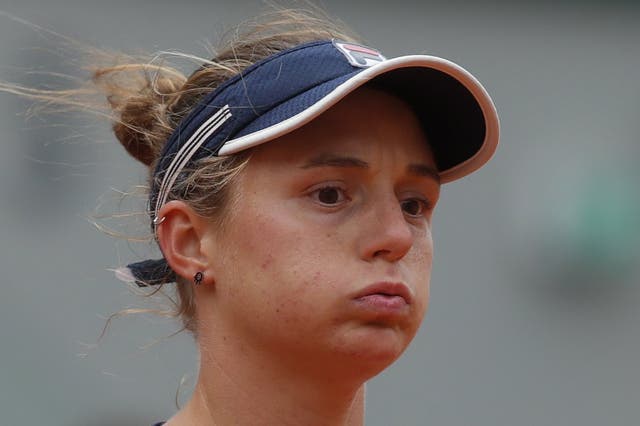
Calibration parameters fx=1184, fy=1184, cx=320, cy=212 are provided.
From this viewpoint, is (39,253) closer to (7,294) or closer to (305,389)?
(7,294)

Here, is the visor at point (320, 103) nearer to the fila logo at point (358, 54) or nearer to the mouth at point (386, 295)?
the fila logo at point (358, 54)

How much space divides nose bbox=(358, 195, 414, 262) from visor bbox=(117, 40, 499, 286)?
0.59 feet

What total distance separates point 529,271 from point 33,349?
151cm

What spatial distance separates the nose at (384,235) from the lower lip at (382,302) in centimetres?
6

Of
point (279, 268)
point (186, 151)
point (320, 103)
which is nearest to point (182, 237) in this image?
point (186, 151)

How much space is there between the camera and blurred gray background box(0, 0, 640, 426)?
3.24m

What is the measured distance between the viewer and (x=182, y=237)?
6.45ft

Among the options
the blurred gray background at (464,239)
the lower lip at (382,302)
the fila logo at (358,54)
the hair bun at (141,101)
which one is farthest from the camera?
the blurred gray background at (464,239)

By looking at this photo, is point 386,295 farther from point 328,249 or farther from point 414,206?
point 414,206

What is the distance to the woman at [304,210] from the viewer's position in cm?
178

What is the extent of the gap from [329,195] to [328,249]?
3.8 inches

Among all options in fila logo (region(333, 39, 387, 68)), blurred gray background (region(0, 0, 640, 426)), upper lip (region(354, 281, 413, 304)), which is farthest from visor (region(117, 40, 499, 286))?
blurred gray background (region(0, 0, 640, 426))

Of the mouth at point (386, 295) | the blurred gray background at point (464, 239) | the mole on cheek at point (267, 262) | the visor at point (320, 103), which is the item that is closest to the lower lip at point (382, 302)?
the mouth at point (386, 295)

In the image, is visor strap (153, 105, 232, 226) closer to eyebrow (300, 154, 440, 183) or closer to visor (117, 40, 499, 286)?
visor (117, 40, 499, 286)
